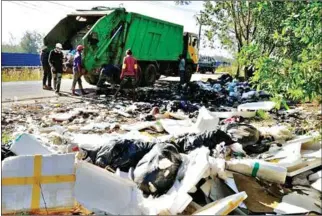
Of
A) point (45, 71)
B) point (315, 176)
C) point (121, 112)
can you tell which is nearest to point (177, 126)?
point (121, 112)

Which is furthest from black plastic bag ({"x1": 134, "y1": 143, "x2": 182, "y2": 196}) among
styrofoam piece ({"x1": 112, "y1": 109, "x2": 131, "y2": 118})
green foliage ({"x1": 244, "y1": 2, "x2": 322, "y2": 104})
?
styrofoam piece ({"x1": 112, "y1": 109, "x2": 131, "y2": 118})

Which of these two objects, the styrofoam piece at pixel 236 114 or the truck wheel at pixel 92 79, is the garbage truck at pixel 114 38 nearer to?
the truck wheel at pixel 92 79

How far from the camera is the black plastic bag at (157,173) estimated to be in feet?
9.27

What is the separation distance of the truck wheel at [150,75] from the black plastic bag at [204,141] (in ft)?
20.8

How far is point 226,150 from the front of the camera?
348 cm

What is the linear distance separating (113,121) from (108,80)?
3.04m

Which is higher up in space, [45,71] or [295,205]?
[45,71]

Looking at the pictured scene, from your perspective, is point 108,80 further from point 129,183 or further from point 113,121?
point 129,183

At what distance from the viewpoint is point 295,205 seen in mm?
2873

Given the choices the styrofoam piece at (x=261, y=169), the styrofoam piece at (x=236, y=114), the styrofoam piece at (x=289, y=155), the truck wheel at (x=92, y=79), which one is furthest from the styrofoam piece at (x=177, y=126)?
the truck wheel at (x=92, y=79)

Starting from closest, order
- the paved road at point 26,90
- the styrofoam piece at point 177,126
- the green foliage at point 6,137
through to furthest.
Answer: the green foliage at point 6,137, the styrofoam piece at point 177,126, the paved road at point 26,90

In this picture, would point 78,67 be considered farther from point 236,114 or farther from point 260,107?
point 260,107

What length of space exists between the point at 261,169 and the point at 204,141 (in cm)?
61

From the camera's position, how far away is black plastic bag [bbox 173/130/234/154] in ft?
11.5
